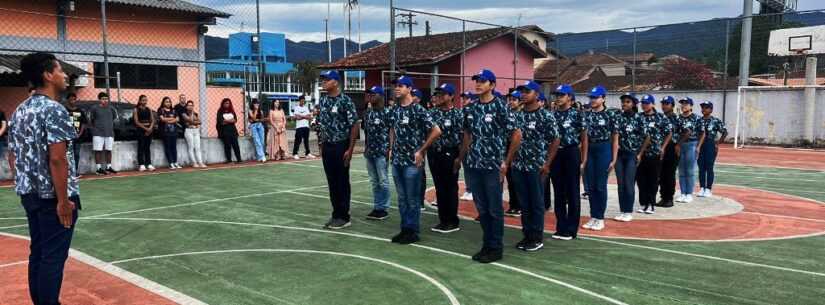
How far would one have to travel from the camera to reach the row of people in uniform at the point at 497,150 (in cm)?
607

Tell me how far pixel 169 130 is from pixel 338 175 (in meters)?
8.49

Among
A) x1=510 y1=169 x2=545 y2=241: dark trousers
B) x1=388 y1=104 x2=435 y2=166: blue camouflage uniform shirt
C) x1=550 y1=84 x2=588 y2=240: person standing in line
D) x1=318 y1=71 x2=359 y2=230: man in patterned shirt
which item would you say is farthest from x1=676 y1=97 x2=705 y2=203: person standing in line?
x1=318 y1=71 x2=359 y2=230: man in patterned shirt

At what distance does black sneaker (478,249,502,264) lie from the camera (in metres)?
6.12

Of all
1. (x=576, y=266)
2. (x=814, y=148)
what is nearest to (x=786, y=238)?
(x=576, y=266)

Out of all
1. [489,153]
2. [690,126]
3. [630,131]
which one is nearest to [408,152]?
[489,153]

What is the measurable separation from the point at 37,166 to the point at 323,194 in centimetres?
679

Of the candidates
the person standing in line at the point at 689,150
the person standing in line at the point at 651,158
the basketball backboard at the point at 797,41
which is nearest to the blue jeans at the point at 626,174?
the person standing in line at the point at 651,158

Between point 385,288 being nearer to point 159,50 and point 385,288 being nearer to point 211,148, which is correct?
point 211,148

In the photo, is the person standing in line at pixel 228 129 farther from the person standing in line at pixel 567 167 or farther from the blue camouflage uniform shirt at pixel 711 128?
the blue camouflage uniform shirt at pixel 711 128

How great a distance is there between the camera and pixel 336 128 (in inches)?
300

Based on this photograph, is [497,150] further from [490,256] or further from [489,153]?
[490,256]

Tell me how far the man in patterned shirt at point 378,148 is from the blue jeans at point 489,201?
2.36 metres

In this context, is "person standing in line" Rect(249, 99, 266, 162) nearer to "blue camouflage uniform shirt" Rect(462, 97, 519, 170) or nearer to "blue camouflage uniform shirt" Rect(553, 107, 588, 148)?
"blue camouflage uniform shirt" Rect(553, 107, 588, 148)

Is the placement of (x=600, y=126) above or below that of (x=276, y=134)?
above
